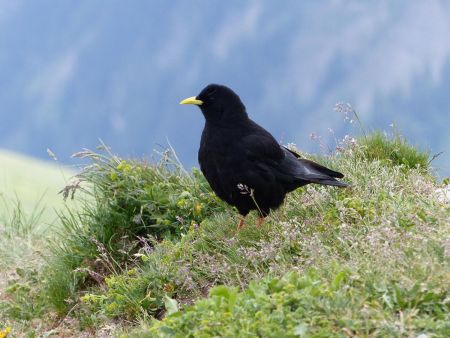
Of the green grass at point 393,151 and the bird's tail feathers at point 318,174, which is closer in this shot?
the bird's tail feathers at point 318,174

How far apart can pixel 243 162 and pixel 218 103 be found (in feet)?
2.14

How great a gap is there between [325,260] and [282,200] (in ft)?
6.45

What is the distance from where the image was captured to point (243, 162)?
6277 millimetres

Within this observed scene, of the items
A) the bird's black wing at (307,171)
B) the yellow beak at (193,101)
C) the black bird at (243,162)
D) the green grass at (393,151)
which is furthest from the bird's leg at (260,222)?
the green grass at (393,151)

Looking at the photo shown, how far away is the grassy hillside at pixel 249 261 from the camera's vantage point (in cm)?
371

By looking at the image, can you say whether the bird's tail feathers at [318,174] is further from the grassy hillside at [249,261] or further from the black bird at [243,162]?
the grassy hillside at [249,261]

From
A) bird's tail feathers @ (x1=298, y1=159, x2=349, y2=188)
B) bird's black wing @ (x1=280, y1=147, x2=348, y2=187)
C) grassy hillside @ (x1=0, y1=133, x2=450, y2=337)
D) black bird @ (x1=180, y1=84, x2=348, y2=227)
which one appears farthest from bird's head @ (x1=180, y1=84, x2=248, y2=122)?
grassy hillside @ (x1=0, y1=133, x2=450, y2=337)

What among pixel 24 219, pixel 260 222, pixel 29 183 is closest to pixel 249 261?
pixel 260 222

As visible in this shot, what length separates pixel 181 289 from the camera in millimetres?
5570

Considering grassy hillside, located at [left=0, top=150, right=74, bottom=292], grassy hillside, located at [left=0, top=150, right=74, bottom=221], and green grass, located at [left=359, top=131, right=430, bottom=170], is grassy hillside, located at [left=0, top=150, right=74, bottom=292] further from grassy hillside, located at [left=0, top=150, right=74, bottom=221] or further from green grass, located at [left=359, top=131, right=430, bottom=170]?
green grass, located at [left=359, top=131, right=430, bottom=170]

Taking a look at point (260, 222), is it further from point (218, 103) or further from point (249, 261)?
point (218, 103)

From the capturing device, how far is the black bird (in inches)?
247

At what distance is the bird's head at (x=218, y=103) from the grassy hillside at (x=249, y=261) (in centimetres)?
86

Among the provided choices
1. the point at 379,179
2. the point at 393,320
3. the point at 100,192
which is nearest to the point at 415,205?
the point at 379,179
